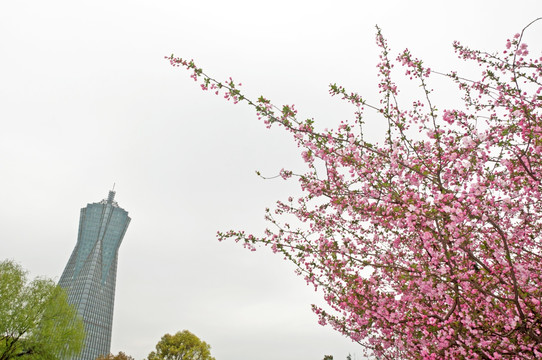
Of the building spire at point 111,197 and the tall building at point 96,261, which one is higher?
the building spire at point 111,197

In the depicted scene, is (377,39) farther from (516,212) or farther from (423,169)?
(516,212)

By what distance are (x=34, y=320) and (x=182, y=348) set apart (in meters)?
18.3

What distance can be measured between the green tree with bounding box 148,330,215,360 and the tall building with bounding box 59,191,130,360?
111124 mm

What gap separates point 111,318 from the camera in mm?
143625

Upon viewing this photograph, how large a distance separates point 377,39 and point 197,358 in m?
38.7

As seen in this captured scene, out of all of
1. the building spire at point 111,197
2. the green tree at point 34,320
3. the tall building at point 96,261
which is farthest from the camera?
the building spire at point 111,197

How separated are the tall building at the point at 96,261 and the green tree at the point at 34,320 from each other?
402 feet

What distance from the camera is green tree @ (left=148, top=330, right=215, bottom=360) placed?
35719 millimetres

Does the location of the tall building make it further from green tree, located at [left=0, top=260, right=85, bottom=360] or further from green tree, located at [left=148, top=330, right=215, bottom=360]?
green tree, located at [left=0, top=260, right=85, bottom=360]

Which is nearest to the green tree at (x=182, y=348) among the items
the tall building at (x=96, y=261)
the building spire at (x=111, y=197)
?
the tall building at (x=96, y=261)

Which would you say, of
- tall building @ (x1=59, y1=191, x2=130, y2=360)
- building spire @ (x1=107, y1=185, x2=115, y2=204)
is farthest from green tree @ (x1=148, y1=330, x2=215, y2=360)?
building spire @ (x1=107, y1=185, x2=115, y2=204)

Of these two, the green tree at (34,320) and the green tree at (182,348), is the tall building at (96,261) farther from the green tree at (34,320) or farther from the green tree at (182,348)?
the green tree at (34,320)

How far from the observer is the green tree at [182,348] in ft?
117

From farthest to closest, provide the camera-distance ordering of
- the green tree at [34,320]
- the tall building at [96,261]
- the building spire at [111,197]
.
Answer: the building spire at [111,197], the tall building at [96,261], the green tree at [34,320]
